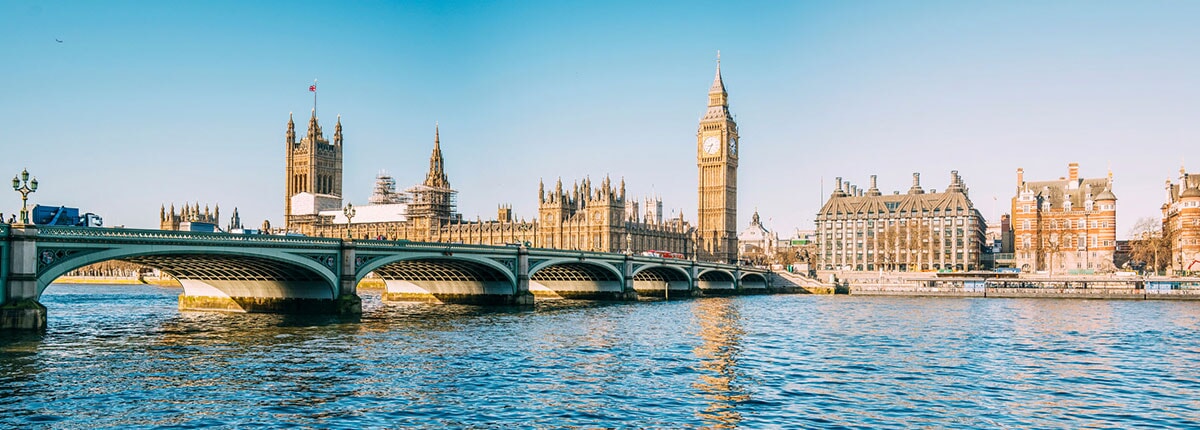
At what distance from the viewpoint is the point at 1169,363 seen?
42.3m

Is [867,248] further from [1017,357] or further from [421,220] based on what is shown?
[1017,357]

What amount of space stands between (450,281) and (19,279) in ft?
152

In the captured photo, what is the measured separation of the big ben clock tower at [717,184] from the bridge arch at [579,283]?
8743 centimetres

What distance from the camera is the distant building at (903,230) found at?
17625 centimetres

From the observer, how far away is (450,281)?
88.9 metres

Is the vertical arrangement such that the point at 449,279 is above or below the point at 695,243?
below

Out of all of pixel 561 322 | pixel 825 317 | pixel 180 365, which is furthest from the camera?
pixel 825 317

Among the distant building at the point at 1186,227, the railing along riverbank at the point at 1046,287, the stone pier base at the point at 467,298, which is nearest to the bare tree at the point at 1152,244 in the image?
the distant building at the point at 1186,227

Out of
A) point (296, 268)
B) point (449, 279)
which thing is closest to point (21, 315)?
point (296, 268)

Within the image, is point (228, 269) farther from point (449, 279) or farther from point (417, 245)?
point (449, 279)

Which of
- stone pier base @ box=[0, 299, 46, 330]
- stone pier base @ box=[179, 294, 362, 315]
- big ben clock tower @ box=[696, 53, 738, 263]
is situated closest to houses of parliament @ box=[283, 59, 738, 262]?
big ben clock tower @ box=[696, 53, 738, 263]

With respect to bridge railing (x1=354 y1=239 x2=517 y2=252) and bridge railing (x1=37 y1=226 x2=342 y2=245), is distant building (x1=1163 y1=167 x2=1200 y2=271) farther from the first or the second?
bridge railing (x1=37 y1=226 x2=342 y2=245)

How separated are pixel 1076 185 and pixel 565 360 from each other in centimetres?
14428

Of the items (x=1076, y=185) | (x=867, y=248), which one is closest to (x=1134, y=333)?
(x=1076, y=185)
